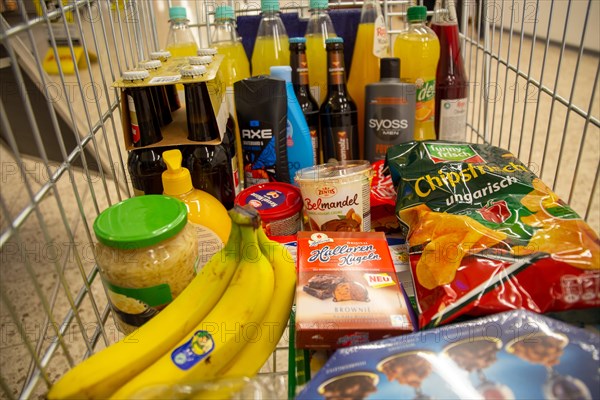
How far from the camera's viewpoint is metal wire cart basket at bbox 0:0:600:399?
0.55 meters

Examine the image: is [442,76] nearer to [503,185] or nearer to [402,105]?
[402,105]

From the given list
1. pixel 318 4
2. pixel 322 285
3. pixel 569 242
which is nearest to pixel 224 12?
pixel 318 4

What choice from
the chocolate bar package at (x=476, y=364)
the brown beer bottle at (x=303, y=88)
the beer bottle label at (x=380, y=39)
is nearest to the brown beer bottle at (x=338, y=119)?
the brown beer bottle at (x=303, y=88)

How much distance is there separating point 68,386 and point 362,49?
35.0 inches

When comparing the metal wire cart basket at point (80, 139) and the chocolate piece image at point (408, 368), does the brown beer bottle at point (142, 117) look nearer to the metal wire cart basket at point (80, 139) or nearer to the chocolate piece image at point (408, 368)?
the metal wire cart basket at point (80, 139)

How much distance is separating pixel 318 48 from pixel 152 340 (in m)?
0.76

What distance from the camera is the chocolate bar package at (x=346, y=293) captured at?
513 millimetres

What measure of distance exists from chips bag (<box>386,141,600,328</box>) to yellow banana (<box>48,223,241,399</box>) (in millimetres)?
249

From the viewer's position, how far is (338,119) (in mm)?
968

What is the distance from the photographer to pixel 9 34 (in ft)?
1.56

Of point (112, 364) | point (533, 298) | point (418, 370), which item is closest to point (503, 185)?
point (533, 298)

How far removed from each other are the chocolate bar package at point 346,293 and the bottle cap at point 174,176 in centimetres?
20

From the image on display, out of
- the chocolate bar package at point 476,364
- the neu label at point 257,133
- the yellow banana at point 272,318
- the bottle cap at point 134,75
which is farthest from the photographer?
the neu label at point 257,133

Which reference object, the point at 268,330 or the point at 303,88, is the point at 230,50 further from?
the point at 268,330
